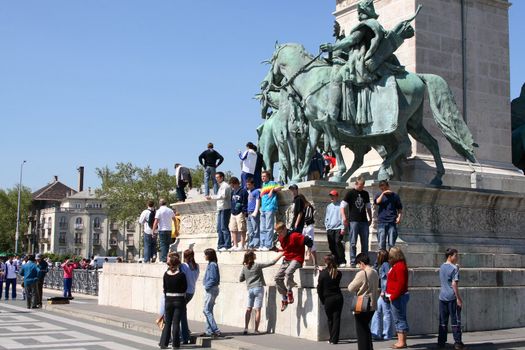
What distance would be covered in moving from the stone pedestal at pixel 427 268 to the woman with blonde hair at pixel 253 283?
0.39m

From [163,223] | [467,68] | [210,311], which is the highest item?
[467,68]

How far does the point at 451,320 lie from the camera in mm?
12516

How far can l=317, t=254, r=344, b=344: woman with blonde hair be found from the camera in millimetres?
12672

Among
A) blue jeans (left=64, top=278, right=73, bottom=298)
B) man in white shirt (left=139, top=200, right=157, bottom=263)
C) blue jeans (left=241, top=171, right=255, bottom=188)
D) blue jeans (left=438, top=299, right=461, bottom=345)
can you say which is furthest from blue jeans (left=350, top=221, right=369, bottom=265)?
blue jeans (left=64, top=278, right=73, bottom=298)

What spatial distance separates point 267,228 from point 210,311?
275 cm

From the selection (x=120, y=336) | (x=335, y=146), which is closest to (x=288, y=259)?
(x=120, y=336)

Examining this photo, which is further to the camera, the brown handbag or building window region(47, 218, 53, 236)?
building window region(47, 218, 53, 236)

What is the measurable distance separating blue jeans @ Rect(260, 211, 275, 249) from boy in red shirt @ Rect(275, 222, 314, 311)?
Result: 2.30 metres

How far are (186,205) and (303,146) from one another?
11.8 ft

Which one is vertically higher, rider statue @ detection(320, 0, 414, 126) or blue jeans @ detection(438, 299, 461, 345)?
rider statue @ detection(320, 0, 414, 126)

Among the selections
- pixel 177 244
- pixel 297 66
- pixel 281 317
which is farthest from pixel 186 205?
pixel 281 317

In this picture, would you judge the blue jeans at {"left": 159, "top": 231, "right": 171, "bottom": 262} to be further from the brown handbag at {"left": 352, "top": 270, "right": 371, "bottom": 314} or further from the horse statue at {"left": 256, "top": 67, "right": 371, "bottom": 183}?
the brown handbag at {"left": 352, "top": 270, "right": 371, "bottom": 314}

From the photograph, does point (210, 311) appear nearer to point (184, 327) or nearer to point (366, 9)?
point (184, 327)

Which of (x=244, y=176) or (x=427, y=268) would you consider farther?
(x=244, y=176)
